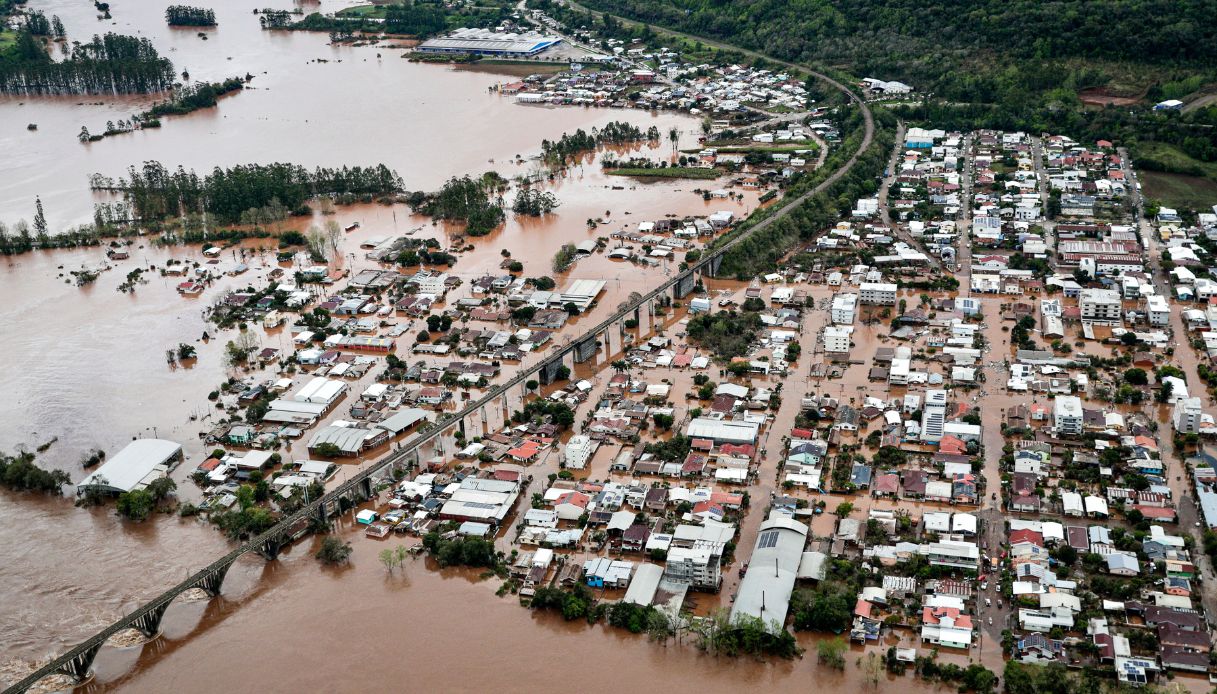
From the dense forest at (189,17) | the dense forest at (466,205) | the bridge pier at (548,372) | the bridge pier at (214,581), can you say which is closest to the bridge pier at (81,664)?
the bridge pier at (214,581)

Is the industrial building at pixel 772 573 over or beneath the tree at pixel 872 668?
over

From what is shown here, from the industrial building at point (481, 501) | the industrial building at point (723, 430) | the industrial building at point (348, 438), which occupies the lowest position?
the industrial building at point (481, 501)

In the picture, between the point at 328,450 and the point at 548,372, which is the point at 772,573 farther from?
the point at 328,450

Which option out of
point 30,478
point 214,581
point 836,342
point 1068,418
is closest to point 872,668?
point 1068,418

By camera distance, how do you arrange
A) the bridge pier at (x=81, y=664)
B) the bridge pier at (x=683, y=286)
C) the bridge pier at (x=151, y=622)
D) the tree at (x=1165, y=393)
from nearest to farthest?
the bridge pier at (x=81, y=664) → the bridge pier at (x=151, y=622) → the tree at (x=1165, y=393) → the bridge pier at (x=683, y=286)

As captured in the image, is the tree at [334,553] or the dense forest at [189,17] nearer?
the tree at [334,553]

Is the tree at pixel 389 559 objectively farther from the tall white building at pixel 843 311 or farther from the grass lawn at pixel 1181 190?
the grass lawn at pixel 1181 190
